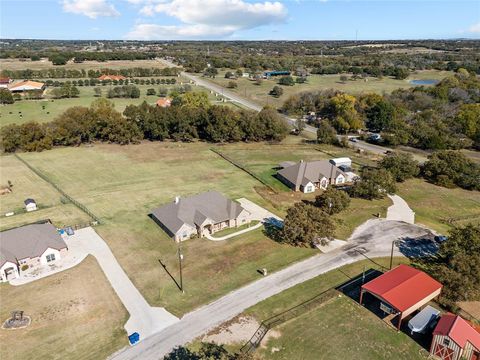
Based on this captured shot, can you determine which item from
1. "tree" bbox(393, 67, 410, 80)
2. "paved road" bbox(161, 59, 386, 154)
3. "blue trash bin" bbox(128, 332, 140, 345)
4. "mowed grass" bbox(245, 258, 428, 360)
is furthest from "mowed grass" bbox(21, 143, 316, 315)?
"tree" bbox(393, 67, 410, 80)


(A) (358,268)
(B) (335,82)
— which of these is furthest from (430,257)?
(B) (335,82)

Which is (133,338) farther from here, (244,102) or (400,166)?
(244,102)

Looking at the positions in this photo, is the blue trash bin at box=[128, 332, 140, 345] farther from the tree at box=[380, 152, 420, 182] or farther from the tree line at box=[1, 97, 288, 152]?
the tree line at box=[1, 97, 288, 152]

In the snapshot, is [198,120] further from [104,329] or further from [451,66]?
[451,66]

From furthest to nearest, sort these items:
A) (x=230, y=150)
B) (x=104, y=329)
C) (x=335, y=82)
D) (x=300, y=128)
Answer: (x=335, y=82) < (x=300, y=128) < (x=230, y=150) < (x=104, y=329)

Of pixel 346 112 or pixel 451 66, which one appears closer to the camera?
pixel 346 112

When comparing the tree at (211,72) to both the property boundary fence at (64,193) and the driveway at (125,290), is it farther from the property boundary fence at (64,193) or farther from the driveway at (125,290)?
the driveway at (125,290)

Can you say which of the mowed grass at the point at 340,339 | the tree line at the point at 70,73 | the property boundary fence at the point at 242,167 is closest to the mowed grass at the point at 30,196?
the property boundary fence at the point at 242,167
